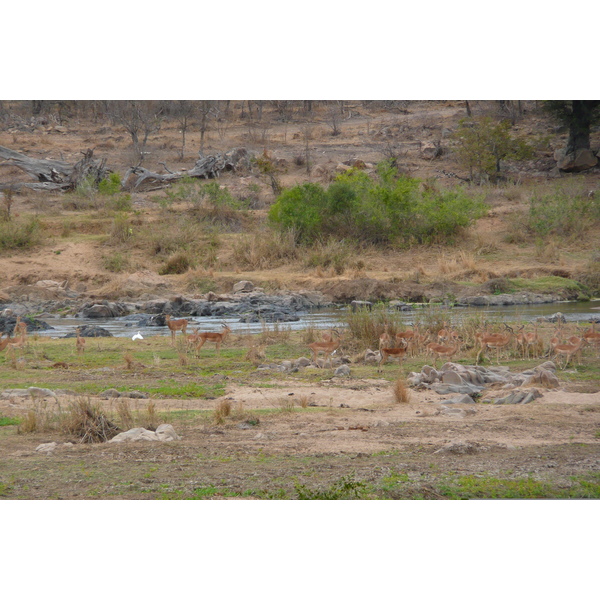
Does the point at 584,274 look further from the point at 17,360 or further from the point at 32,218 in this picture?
the point at 32,218

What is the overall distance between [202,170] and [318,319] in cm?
1457

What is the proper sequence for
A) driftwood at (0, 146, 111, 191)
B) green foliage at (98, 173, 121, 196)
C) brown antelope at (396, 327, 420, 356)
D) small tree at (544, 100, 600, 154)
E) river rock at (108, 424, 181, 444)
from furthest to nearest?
driftwood at (0, 146, 111, 191) → green foliage at (98, 173, 121, 196) → small tree at (544, 100, 600, 154) → brown antelope at (396, 327, 420, 356) → river rock at (108, 424, 181, 444)

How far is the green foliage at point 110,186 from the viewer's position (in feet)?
81.6

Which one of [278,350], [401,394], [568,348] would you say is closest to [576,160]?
[568,348]

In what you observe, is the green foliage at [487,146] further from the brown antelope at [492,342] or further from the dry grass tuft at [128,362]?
the dry grass tuft at [128,362]

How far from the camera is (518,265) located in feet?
63.2

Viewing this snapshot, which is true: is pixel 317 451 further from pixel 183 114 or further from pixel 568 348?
pixel 183 114

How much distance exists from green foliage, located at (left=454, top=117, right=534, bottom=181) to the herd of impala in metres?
9.83

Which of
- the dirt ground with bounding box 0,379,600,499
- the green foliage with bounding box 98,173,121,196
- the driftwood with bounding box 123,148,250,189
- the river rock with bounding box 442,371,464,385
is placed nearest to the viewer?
the dirt ground with bounding box 0,379,600,499

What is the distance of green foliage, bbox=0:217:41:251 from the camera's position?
20.0m

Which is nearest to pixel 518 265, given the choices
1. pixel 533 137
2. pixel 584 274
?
pixel 584 274

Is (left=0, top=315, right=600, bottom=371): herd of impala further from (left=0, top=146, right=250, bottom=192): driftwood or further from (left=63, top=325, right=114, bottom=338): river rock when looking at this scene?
(left=0, top=146, right=250, bottom=192): driftwood

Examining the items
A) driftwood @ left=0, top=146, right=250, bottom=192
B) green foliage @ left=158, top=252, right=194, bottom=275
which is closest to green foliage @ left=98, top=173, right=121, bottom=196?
driftwood @ left=0, top=146, right=250, bottom=192

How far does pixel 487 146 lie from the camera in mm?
21016
